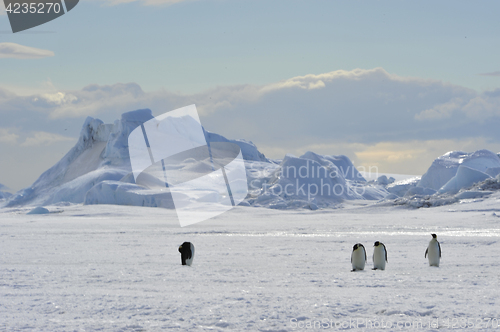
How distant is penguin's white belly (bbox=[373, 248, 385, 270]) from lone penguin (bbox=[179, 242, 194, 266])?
317cm

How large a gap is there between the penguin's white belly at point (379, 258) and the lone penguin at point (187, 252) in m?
3.17

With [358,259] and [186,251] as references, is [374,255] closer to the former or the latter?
[358,259]

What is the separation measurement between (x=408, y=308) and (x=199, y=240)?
→ 28.9ft

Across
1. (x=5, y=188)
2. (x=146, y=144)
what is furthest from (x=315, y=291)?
(x=5, y=188)

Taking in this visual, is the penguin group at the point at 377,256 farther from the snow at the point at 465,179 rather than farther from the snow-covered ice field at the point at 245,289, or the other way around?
the snow at the point at 465,179

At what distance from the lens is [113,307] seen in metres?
5.48

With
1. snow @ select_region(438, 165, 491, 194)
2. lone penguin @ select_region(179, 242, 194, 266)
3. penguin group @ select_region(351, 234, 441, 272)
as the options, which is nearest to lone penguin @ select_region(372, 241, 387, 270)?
penguin group @ select_region(351, 234, 441, 272)

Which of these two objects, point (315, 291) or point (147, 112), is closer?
point (315, 291)

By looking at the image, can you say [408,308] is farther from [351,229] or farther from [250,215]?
[250,215]

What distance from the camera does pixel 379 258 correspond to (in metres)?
8.00

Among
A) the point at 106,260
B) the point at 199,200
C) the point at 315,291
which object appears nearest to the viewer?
the point at 315,291

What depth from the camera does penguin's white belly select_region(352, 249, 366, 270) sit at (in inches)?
308

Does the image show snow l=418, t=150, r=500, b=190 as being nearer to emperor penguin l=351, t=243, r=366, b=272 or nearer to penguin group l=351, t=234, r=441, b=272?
penguin group l=351, t=234, r=441, b=272

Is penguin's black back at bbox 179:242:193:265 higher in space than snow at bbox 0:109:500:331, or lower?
higher
